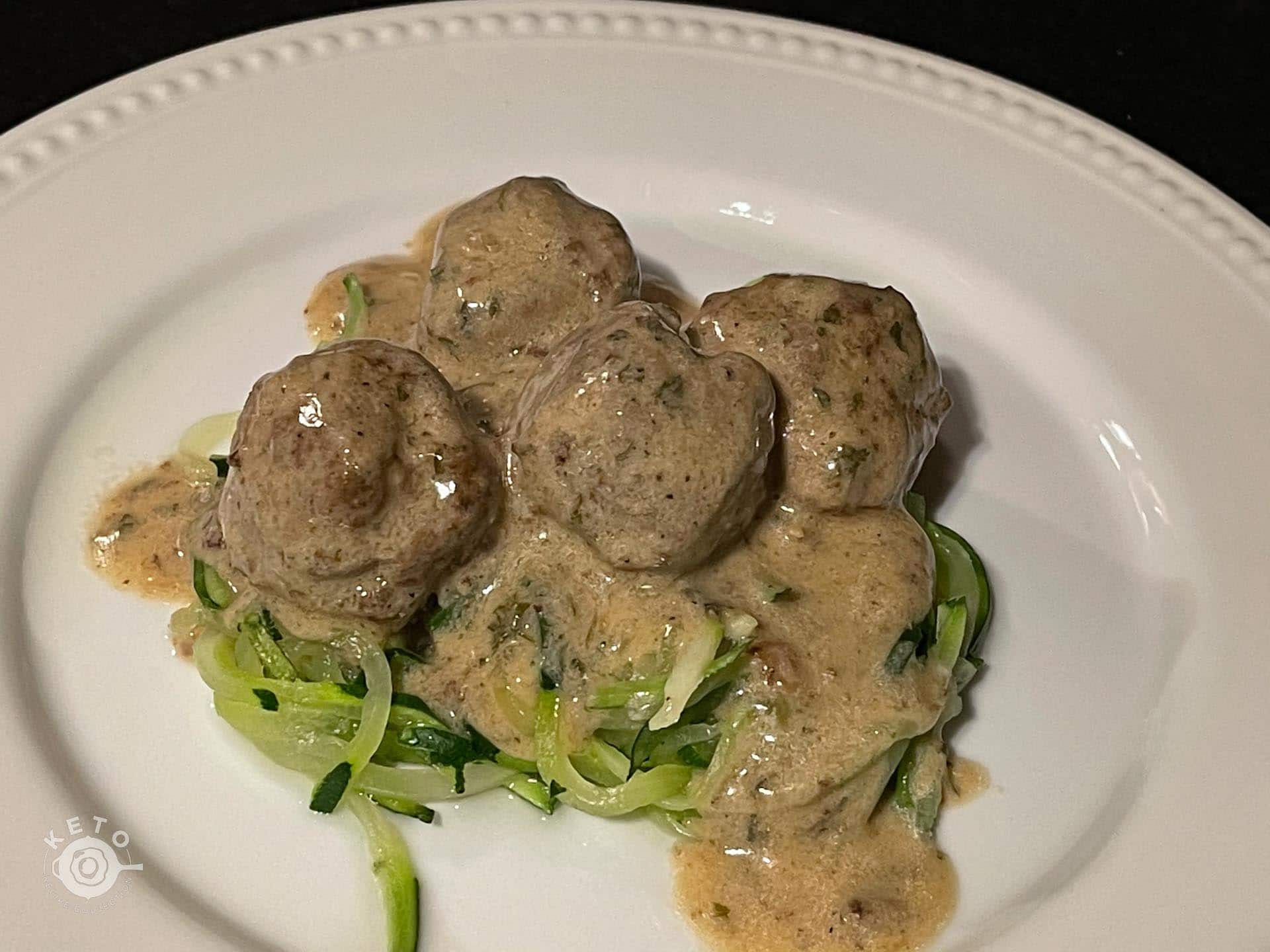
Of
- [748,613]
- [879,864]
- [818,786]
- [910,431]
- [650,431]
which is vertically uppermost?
[650,431]

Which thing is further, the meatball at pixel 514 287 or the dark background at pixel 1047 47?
the dark background at pixel 1047 47

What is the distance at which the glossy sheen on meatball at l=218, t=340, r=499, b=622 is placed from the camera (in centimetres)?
291

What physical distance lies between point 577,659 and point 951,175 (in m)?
2.60

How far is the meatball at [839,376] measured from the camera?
10.9 ft

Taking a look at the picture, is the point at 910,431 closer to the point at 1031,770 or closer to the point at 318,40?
the point at 1031,770

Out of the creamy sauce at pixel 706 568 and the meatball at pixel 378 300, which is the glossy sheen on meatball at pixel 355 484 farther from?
the meatball at pixel 378 300

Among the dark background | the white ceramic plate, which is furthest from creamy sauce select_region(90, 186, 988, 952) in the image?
the dark background

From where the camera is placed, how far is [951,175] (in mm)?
4652

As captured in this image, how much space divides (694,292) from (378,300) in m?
1.14

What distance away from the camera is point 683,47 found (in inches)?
193

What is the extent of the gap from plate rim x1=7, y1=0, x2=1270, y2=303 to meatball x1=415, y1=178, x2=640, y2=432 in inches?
60.5

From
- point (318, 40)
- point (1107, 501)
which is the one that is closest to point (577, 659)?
point (1107, 501)
